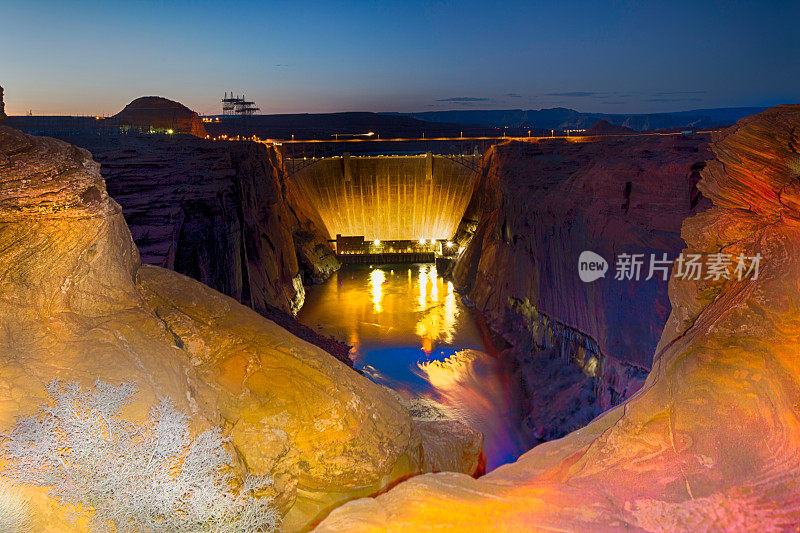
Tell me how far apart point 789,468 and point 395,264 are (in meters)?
34.3

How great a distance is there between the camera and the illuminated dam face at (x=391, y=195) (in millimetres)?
38969

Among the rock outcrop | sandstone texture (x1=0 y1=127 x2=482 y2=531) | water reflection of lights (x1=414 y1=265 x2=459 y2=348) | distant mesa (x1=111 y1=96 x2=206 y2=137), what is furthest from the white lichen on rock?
distant mesa (x1=111 y1=96 x2=206 y2=137)

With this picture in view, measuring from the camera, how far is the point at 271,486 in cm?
493

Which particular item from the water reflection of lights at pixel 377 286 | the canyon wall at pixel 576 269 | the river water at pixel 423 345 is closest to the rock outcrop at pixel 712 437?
the canyon wall at pixel 576 269

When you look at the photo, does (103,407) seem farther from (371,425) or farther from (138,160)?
(138,160)

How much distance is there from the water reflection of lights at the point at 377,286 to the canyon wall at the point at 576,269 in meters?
6.09

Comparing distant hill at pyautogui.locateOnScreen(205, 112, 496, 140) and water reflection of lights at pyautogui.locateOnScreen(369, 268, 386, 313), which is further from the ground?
distant hill at pyautogui.locateOnScreen(205, 112, 496, 140)

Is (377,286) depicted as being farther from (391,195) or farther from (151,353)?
(151,353)

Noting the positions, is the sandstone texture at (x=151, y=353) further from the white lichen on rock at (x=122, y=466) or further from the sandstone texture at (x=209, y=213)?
the sandstone texture at (x=209, y=213)

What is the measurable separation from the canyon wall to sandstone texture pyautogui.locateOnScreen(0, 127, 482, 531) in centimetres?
938

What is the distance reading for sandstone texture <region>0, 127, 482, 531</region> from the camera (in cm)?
462

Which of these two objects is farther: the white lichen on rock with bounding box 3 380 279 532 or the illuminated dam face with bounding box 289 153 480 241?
Answer: the illuminated dam face with bounding box 289 153 480 241

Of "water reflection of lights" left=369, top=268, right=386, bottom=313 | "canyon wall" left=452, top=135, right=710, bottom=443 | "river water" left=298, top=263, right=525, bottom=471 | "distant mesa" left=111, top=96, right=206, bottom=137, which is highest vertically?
"distant mesa" left=111, top=96, right=206, bottom=137

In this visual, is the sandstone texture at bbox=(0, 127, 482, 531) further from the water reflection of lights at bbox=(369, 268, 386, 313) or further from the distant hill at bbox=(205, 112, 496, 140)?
the distant hill at bbox=(205, 112, 496, 140)
